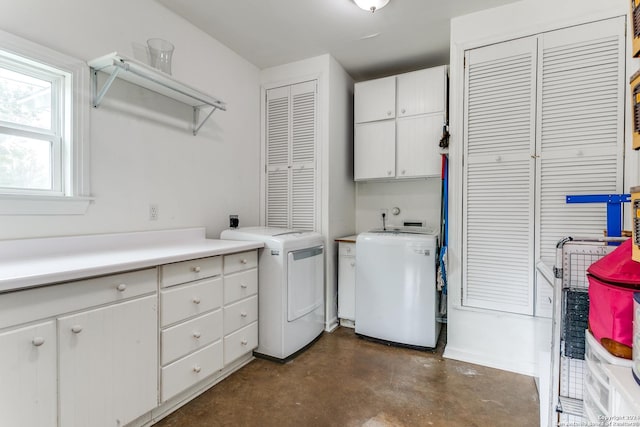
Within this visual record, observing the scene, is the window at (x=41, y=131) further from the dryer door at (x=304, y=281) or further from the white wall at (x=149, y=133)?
the dryer door at (x=304, y=281)

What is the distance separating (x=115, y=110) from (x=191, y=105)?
64cm

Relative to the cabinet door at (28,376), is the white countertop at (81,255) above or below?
above

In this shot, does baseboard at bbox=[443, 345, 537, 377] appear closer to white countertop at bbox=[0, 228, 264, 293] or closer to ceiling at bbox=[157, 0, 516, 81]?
white countertop at bbox=[0, 228, 264, 293]

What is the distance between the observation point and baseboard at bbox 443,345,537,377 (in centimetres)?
223

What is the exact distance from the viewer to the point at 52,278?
1.19m

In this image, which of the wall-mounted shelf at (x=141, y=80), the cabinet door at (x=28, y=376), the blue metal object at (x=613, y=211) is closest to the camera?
the cabinet door at (x=28, y=376)

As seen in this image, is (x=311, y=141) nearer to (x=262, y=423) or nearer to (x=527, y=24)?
(x=527, y=24)

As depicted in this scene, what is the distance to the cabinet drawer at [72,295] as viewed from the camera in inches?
44.3

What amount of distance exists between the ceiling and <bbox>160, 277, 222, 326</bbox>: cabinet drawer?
2.04m

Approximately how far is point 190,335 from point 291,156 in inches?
76.9

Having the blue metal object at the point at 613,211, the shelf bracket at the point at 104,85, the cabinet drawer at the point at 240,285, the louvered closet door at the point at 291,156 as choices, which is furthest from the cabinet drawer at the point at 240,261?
the blue metal object at the point at 613,211

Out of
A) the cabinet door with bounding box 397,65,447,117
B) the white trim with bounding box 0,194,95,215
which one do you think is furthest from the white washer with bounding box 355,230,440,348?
the white trim with bounding box 0,194,95,215

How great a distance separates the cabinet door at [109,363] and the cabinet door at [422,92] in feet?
8.85

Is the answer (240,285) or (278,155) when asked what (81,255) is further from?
(278,155)
